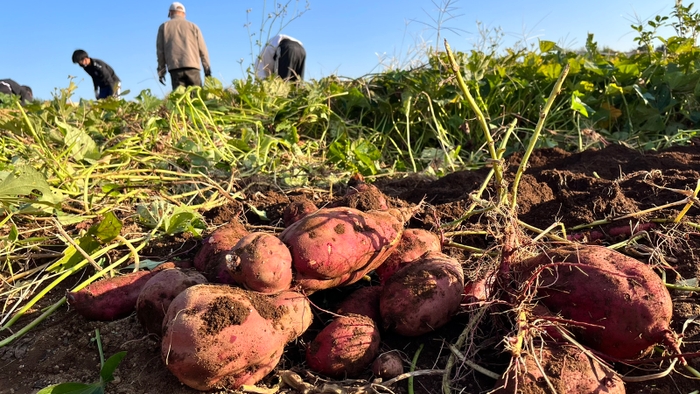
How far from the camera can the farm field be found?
0.95m

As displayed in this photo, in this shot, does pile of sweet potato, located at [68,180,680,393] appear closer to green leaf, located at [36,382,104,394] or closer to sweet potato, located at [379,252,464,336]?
sweet potato, located at [379,252,464,336]

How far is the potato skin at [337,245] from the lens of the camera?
1050 mm

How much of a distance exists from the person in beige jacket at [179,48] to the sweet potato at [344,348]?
472 cm

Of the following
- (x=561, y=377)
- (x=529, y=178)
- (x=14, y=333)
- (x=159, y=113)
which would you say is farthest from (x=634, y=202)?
(x=159, y=113)

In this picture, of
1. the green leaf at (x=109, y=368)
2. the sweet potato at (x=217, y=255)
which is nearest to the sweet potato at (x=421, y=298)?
the sweet potato at (x=217, y=255)

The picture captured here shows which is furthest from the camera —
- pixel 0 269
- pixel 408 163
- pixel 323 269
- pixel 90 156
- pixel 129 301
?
pixel 408 163

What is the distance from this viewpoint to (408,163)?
304 centimetres

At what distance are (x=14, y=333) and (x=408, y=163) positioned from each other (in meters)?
2.38

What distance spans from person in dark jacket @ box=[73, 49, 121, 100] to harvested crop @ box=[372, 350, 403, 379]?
700 centimetres

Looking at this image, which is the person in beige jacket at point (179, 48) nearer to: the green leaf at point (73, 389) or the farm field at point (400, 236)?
the farm field at point (400, 236)

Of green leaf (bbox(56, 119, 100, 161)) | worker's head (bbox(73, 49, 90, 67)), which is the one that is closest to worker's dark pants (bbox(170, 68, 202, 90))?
worker's head (bbox(73, 49, 90, 67))

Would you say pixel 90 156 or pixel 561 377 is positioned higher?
pixel 90 156

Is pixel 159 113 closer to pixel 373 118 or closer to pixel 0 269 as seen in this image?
pixel 373 118

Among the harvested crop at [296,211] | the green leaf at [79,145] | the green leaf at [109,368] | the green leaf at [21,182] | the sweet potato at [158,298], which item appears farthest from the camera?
the green leaf at [79,145]
